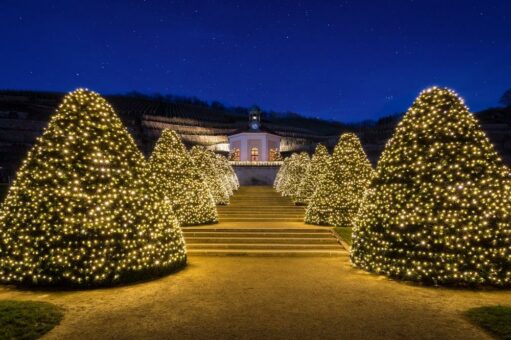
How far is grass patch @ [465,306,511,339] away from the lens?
18.7 ft

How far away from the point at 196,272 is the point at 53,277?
3.21 metres

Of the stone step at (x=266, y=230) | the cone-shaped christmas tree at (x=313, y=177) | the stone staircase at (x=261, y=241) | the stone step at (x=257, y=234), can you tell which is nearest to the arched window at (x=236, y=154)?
the cone-shaped christmas tree at (x=313, y=177)

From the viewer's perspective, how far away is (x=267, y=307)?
7012 millimetres

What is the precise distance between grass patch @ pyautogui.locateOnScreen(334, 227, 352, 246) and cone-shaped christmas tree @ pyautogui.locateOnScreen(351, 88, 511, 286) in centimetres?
397

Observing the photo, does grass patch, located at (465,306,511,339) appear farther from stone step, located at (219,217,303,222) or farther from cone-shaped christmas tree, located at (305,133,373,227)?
stone step, located at (219,217,303,222)

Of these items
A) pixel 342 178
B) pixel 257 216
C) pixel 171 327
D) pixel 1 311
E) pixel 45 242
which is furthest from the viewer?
pixel 257 216

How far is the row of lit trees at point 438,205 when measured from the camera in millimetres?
8133

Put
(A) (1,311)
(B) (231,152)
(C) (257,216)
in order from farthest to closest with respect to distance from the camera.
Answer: (B) (231,152), (C) (257,216), (A) (1,311)

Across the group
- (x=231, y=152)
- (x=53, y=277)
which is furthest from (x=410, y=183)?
(x=231, y=152)

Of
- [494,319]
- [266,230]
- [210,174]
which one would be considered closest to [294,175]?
[210,174]

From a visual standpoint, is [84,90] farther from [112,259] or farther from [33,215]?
[112,259]

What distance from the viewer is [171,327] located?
601 cm

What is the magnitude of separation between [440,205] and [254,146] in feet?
133

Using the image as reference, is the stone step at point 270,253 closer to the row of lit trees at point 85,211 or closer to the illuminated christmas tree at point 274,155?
the row of lit trees at point 85,211
